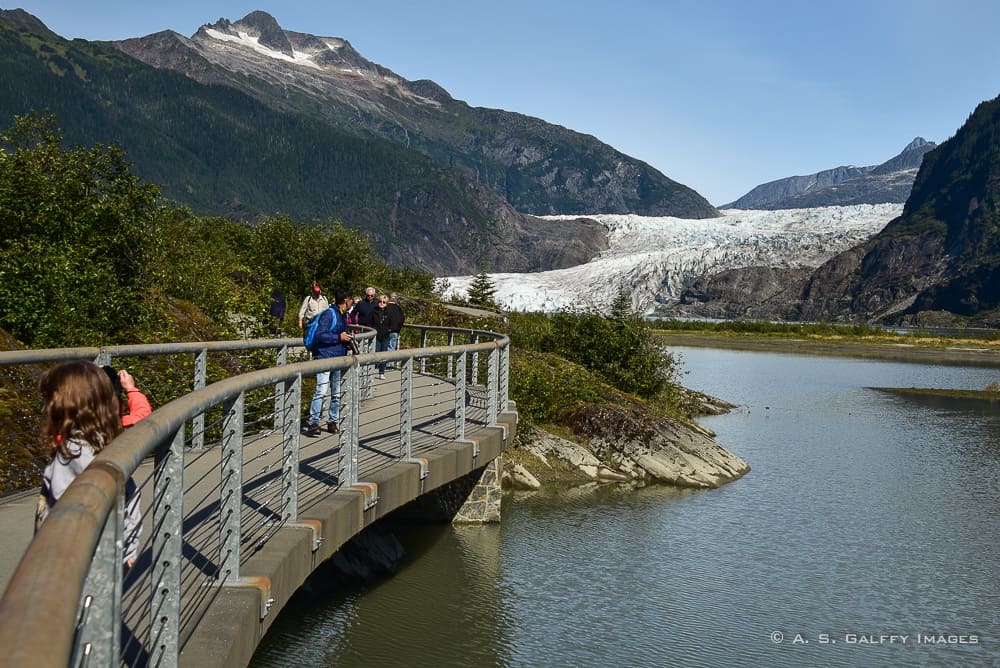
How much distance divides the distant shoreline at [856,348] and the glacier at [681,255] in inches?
1973

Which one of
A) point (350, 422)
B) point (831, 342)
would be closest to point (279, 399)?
point (350, 422)

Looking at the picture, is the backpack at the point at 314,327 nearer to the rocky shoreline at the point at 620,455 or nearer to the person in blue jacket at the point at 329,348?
the person in blue jacket at the point at 329,348

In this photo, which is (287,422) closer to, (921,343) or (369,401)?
(369,401)

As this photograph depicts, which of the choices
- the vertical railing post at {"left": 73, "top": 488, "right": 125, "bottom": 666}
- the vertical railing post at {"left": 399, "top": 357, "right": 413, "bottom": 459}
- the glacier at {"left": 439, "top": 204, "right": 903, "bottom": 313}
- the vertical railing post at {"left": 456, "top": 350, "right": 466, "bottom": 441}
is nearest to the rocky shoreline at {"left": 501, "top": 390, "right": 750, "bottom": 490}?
the vertical railing post at {"left": 456, "top": 350, "right": 466, "bottom": 441}

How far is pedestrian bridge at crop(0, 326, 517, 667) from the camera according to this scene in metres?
1.86

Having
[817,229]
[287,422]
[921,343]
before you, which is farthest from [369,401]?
[817,229]

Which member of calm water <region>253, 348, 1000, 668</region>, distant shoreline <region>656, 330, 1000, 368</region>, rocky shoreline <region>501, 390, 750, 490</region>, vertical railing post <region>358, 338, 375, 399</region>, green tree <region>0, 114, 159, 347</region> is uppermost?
green tree <region>0, 114, 159, 347</region>

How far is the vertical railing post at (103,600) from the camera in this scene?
7.72 ft

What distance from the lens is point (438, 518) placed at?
1861 cm

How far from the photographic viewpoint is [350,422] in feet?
29.6

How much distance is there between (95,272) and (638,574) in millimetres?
10248

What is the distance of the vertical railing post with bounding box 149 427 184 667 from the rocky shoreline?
743 inches

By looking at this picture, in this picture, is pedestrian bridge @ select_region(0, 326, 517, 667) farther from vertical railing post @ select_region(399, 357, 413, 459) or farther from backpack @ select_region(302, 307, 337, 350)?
backpack @ select_region(302, 307, 337, 350)

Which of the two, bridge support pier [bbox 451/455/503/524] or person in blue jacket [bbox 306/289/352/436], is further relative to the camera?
bridge support pier [bbox 451/455/503/524]
